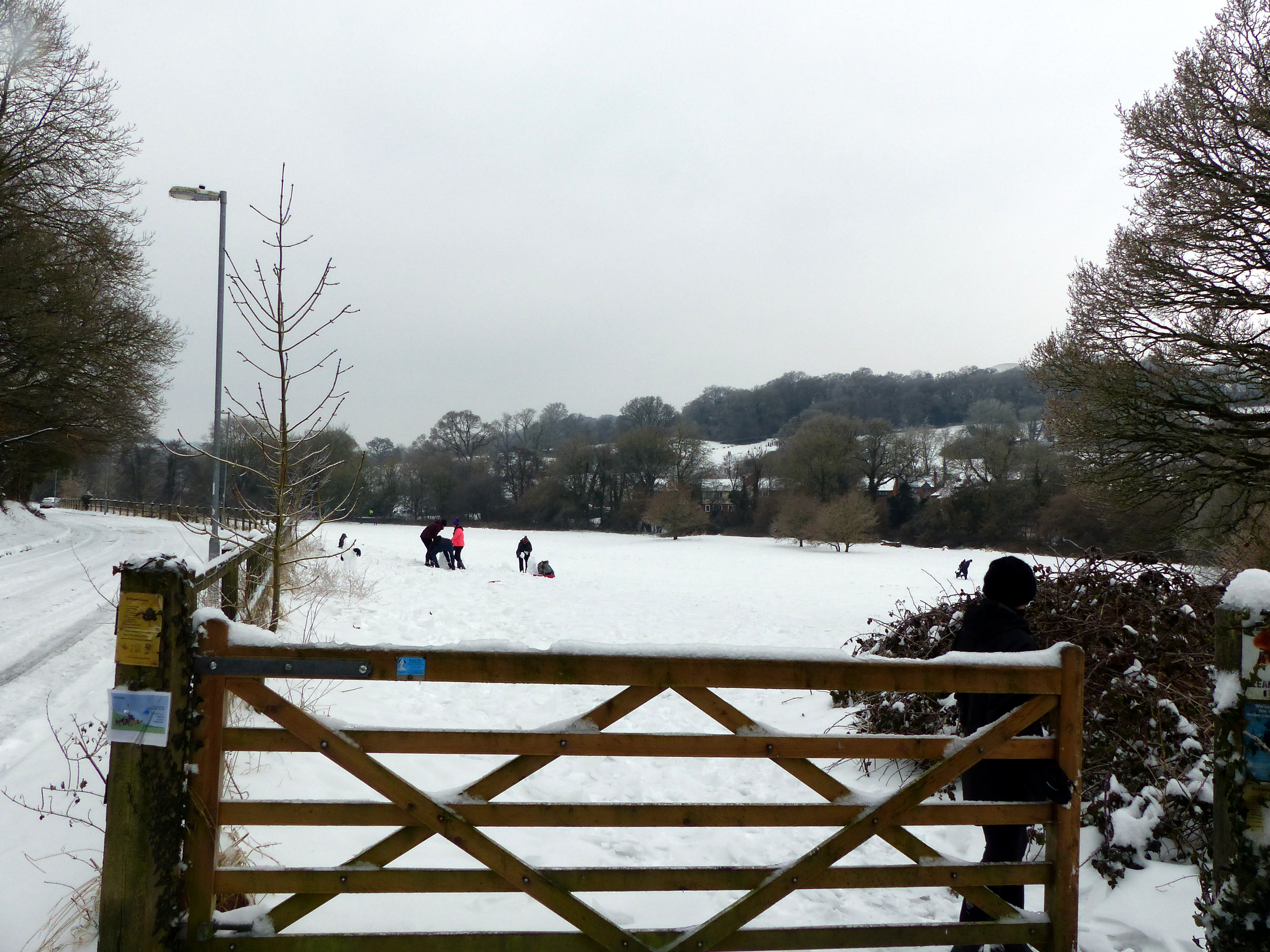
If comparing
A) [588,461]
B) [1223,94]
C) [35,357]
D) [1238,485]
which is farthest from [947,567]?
[588,461]

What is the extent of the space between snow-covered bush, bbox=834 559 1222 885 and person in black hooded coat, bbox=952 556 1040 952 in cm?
63

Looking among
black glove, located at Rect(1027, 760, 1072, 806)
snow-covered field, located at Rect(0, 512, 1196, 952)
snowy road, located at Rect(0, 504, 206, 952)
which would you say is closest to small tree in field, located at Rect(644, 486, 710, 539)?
snowy road, located at Rect(0, 504, 206, 952)

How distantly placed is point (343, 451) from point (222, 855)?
61.0 feet

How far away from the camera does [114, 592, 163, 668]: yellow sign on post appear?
2.58 metres

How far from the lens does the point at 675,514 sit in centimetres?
5984

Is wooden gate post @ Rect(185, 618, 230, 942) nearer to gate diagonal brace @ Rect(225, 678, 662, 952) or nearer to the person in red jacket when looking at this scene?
gate diagonal brace @ Rect(225, 678, 662, 952)

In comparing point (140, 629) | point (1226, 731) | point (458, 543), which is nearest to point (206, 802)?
point (140, 629)

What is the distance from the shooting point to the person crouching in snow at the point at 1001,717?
3.08m

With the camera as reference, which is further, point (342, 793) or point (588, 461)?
point (588, 461)

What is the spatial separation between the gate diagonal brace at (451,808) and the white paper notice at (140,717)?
0.21 metres

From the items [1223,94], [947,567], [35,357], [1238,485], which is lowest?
[947,567]

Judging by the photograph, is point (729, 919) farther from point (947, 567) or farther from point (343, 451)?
point (947, 567)

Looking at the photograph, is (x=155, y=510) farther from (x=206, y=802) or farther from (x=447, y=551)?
(x=206, y=802)

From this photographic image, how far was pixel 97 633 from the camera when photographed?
9.35 m
